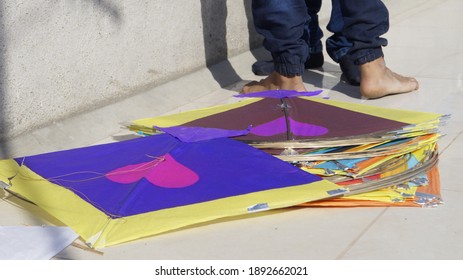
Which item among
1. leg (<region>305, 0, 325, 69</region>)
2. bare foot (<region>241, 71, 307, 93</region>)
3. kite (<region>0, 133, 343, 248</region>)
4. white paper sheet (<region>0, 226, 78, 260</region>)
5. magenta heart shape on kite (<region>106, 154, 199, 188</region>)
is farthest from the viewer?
leg (<region>305, 0, 325, 69</region>)

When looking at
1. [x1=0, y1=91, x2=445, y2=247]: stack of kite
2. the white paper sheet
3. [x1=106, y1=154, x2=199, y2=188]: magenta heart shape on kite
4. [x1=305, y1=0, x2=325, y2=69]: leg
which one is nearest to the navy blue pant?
[x1=305, y1=0, x2=325, y2=69]: leg

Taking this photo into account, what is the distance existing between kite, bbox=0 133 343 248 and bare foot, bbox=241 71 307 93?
0.95 m

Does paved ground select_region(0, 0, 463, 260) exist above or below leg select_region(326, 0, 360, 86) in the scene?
below

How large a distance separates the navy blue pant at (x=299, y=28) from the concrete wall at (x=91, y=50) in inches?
18.9

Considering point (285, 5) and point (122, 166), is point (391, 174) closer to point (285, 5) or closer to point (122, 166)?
point (122, 166)

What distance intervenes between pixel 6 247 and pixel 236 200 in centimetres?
67

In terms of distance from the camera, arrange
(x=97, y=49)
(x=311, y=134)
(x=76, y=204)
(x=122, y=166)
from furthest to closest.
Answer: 1. (x=97, y=49)
2. (x=311, y=134)
3. (x=122, y=166)
4. (x=76, y=204)

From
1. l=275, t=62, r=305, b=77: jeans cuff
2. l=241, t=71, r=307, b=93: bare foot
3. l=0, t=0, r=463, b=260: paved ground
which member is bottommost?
l=0, t=0, r=463, b=260: paved ground

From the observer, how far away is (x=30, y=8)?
10.9 feet

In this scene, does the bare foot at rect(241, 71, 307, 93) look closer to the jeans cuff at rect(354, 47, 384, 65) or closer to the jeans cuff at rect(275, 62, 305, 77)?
the jeans cuff at rect(275, 62, 305, 77)

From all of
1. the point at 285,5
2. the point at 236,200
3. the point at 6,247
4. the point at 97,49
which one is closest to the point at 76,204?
the point at 6,247

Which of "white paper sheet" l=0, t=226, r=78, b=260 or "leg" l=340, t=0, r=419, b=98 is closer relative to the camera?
"white paper sheet" l=0, t=226, r=78, b=260

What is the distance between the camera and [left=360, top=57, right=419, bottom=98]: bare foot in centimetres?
389

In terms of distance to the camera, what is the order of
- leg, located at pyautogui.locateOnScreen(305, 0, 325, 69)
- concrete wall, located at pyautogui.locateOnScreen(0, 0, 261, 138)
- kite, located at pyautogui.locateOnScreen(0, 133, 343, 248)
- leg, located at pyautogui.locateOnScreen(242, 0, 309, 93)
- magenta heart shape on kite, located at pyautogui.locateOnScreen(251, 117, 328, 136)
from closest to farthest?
kite, located at pyautogui.locateOnScreen(0, 133, 343, 248) < magenta heart shape on kite, located at pyautogui.locateOnScreen(251, 117, 328, 136) < concrete wall, located at pyautogui.locateOnScreen(0, 0, 261, 138) < leg, located at pyautogui.locateOnScreen(242, 0, 309, 93) < leg, located at pyautogui.locateOnScreen(305, 0, 325, 69)
